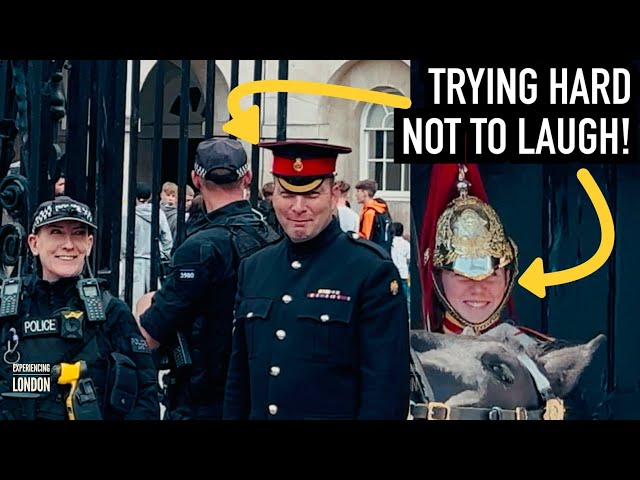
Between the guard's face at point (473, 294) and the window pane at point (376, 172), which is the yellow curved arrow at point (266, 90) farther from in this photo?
the window pane at point (376, 172)

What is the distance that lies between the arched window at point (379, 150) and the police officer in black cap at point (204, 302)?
17.4 feet

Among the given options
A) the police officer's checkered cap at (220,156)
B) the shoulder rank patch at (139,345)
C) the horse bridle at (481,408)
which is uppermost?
the police officer's checkered cap at (220,156)

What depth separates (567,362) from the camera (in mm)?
5105

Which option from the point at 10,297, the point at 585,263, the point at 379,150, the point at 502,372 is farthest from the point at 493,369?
the point at 379,150

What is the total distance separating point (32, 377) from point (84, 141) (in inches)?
46.2

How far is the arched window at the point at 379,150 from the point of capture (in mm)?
11117

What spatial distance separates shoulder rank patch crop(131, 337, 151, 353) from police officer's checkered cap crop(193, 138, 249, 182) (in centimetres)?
91

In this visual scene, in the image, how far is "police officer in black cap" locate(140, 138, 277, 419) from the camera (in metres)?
5.18

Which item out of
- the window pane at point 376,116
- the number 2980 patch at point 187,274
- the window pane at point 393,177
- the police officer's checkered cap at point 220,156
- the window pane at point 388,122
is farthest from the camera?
the window pane at point 393,177

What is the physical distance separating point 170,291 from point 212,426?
62 cm

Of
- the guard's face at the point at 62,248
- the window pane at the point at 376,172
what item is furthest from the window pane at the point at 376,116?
the guard's face at the point at 62,248

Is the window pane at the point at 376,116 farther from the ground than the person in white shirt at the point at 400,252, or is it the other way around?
the window pane at the point at 376,116
